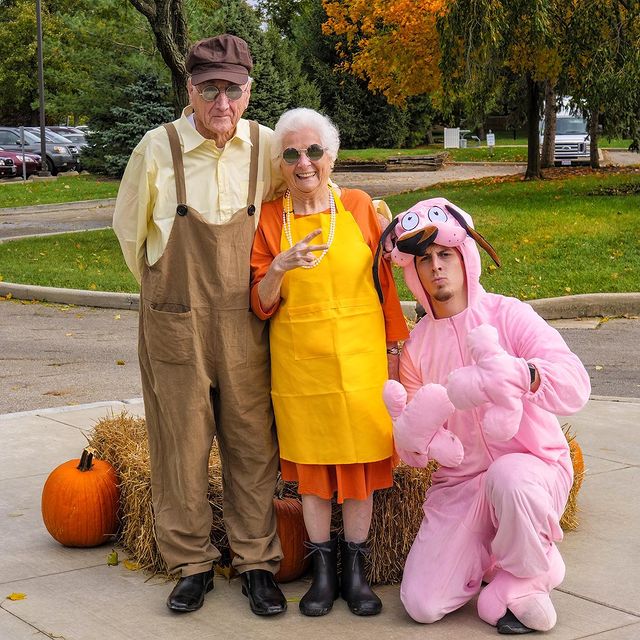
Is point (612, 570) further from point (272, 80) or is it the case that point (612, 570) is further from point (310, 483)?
point (272, 80)

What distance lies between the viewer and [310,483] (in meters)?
4.20

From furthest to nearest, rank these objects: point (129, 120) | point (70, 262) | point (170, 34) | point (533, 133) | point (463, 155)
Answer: point (463, 155), point (129, 120), point (533, 133), point (70, 262), point (170, 34)

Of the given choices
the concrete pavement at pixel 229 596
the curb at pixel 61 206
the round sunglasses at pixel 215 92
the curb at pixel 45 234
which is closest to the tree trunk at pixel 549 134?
the curb at pixel 61 206

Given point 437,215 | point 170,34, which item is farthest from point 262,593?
point 170,34

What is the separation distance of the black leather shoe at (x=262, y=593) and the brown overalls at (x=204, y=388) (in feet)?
0.13

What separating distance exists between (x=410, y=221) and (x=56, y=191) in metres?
25.2

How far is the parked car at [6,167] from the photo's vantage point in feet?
115

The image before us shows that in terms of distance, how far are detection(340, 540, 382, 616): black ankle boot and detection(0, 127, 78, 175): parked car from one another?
33.5 metres

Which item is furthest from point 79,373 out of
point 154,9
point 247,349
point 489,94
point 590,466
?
point 489,94

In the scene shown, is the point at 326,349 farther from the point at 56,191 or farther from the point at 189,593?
the point at 56,191

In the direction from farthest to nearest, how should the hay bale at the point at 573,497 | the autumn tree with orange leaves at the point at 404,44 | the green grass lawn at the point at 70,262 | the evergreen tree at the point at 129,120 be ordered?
1. the evergreen tree at the point at 129,120
2. the autumn tree with orange leaves at the point at 404,44
3. the green grass lawn at the point at 70,262
4. the hay bale at the point at 573,497

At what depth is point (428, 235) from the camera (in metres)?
4.11

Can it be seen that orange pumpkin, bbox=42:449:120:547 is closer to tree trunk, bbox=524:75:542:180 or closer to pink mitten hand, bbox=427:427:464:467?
pink mitten hand, bbox=427:427:464:467

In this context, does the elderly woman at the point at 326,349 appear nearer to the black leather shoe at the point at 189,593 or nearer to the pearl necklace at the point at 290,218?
the pearl necklace at the point at 290,218
